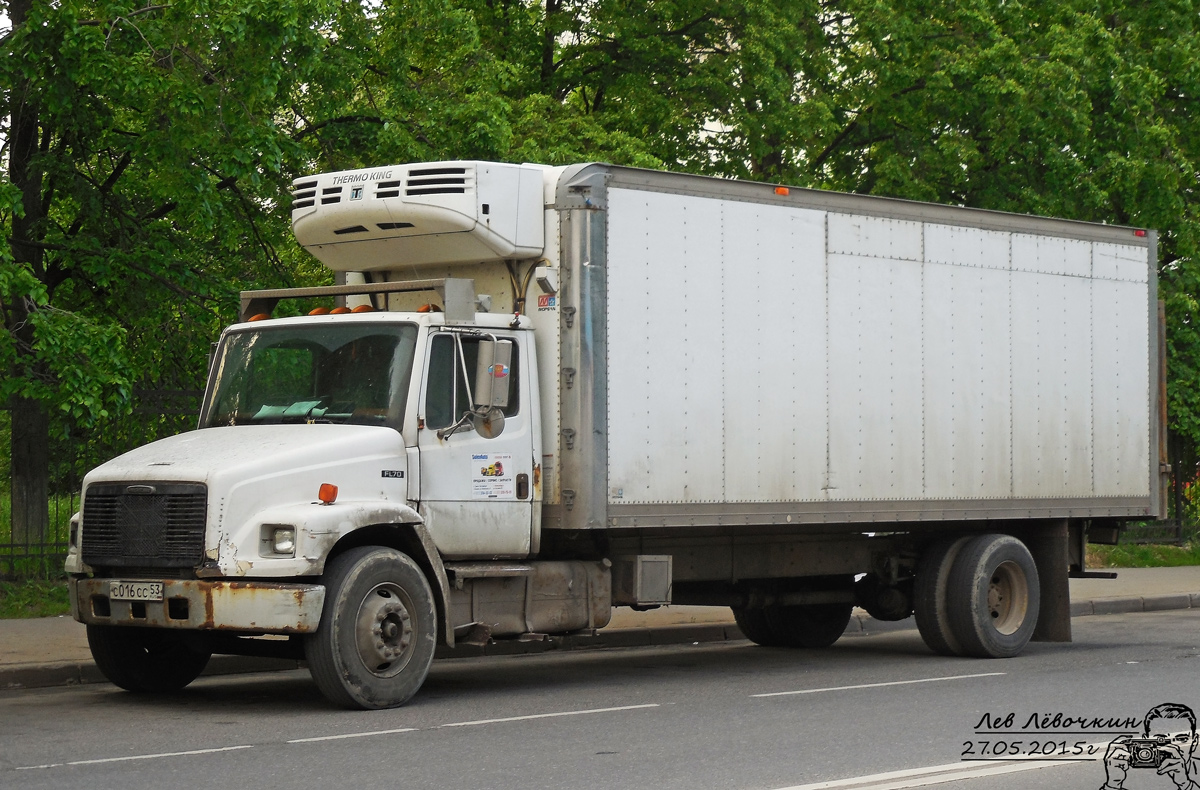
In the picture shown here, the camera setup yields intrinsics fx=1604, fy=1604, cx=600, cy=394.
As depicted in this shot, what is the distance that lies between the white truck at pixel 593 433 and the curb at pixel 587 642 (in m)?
1.16

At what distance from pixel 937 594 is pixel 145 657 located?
21.9 feet

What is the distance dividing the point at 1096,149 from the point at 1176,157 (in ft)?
4.60

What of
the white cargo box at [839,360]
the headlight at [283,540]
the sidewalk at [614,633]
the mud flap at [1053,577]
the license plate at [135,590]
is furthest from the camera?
the mud flap at [1053,577]

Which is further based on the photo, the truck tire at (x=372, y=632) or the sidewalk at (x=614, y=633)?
the sidewalk at (x=614, y=633)

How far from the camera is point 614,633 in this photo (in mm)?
15359

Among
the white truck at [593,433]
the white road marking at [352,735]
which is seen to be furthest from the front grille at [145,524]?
the white road marking at [352,735]

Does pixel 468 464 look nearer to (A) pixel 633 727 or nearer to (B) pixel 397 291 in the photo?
(B) pixel 397 291

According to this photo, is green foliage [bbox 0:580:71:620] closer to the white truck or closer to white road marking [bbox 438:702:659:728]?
the white truck

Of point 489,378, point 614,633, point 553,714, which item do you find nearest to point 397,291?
point 489,378

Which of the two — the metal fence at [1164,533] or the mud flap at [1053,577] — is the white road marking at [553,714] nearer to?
the mud flap at [1053,577]

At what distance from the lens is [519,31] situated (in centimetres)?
2461

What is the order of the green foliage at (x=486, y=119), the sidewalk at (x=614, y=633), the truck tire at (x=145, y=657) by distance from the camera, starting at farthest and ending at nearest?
the green foliage at (x=486, y=119) < the sidewalk at (x=614, y=633) < the truck tire at (x=145, y=657)

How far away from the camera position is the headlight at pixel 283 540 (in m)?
9.92

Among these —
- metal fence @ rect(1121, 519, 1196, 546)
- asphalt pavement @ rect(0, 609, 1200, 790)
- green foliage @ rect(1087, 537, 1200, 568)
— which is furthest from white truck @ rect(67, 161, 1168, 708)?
metal fence @ rect(1121, 519, 1196, 546)
